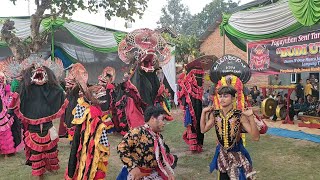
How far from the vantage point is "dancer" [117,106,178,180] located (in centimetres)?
279

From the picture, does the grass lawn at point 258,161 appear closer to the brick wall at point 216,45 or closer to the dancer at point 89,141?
the dancer at point 89,141

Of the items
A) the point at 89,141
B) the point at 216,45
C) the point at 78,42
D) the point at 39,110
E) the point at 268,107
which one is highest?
the point at 216,45

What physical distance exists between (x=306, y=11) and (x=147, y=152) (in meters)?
5.20

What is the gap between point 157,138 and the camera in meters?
2.95

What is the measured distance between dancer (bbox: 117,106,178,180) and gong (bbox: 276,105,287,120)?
8.99 metres

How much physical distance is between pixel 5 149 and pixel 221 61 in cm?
484

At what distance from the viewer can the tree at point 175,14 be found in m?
48.5

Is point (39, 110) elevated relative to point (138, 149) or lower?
elevated

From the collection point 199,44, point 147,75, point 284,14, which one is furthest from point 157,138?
point 199,44

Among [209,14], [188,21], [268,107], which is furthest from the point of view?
[188,21]

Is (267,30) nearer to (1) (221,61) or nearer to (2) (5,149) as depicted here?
(1) (221,61)

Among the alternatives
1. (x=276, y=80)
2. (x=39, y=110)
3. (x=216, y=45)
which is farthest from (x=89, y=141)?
(x=216, y=45)

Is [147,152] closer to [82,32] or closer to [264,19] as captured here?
[264,19]

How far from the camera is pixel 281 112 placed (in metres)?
11.2
